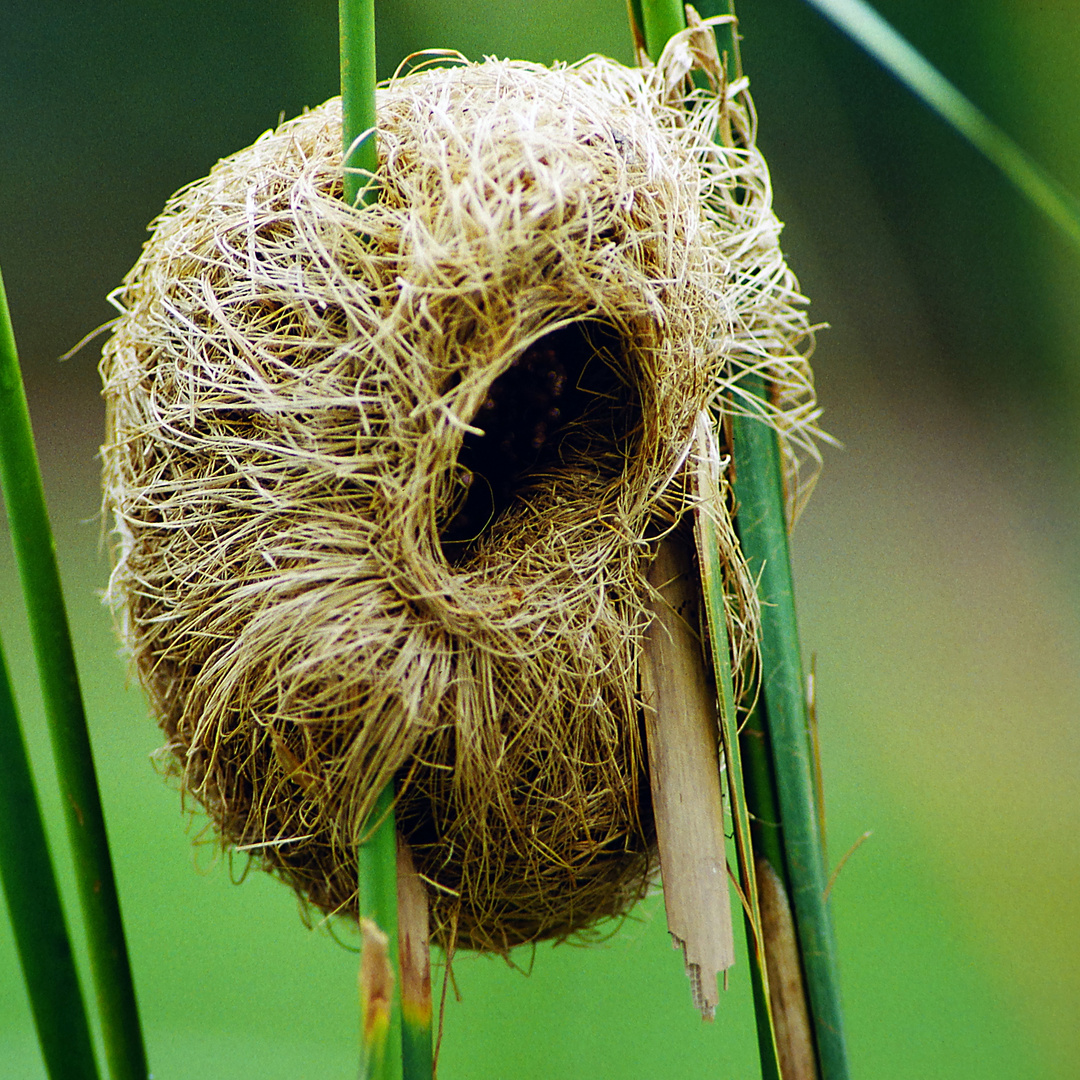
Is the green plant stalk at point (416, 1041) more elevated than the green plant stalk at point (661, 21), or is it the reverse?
the green plant stalk at point (661, 21)

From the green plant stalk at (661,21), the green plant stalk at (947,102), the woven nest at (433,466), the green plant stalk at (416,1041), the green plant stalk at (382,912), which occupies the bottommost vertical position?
the green plant stalk at (416,1041)

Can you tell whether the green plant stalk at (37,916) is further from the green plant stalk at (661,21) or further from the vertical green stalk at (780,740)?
the green plant stalk at (661,21)

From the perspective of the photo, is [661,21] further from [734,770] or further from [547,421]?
[734,770]

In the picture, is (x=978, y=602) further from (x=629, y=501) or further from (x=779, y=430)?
(x=629, y=501)

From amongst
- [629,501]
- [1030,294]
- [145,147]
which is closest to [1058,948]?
[1030,294]

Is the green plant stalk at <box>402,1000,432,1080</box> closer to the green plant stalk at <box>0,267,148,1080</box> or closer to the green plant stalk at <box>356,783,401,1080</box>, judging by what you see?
the green plant stalk at <box>356,783,401,1080</box>

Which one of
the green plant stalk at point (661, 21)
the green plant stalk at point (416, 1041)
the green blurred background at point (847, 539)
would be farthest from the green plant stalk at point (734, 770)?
the green blurred background at point (847, 539)

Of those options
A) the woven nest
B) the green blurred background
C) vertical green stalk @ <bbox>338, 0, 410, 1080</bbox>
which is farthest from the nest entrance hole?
the green blurred background

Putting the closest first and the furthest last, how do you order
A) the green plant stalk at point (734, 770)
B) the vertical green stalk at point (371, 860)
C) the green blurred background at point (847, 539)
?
the vertical green stalk at point (371, 860)
the green plant stalk at point (734, 770)
the green blurred background at point (847, 539)
